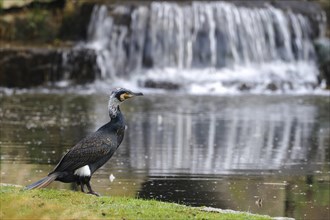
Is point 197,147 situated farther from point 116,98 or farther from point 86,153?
point 86,153

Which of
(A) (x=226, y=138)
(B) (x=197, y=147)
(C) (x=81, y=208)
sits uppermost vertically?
(C) (x=81, y=208)

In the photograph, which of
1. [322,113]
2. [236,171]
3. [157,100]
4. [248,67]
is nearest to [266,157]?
[236,171]

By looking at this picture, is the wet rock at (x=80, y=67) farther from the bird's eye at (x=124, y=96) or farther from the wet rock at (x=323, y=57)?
the bird's eye at (x=124, y=96)

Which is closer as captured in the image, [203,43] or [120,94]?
[120,94]

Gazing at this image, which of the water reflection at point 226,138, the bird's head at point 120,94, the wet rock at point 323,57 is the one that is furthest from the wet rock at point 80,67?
the bird's head at point 120,94

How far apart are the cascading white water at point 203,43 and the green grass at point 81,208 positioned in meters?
27.2

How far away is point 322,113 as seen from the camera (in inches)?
1120

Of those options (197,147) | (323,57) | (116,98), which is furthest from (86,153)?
(323,57)

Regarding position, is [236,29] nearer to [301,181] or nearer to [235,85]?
[235,85]

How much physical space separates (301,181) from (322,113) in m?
13.1

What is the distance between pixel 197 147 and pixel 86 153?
30.7 ft

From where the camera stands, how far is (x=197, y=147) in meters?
20.5

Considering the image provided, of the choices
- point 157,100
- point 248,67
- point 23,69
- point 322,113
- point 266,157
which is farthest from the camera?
point 248,67

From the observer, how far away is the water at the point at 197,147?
1426 cm
